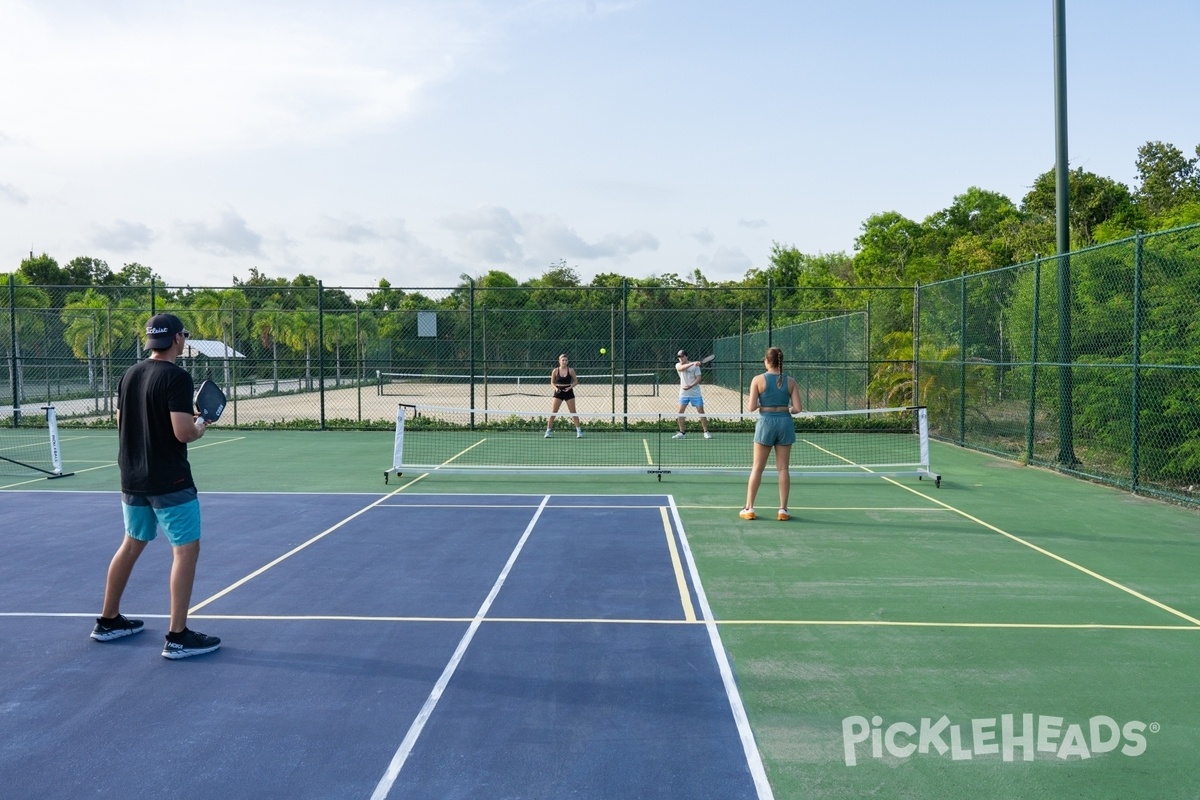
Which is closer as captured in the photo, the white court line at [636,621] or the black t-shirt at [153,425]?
the black t-shirt at [153,425]

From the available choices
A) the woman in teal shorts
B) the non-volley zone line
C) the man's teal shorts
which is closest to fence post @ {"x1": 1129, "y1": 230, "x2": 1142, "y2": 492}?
the woman in teal shorts

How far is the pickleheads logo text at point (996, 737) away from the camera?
417cm

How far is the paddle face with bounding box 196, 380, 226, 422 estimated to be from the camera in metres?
5.43

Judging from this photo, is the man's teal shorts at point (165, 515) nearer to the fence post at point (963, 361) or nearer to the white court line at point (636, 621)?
the white court line at point (636, 621)

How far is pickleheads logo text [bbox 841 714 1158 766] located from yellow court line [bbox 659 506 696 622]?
186cm

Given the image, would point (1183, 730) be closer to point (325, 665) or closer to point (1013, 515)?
point (325, 665)

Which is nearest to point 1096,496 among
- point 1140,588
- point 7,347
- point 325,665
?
point 1140,588

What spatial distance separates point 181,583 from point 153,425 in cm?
91

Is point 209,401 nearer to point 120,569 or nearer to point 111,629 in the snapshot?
point 120,569

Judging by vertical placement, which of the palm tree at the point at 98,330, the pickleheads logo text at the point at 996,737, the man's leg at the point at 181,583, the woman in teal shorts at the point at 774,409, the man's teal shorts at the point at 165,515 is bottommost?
the pickleheads logo text at the point at 996,737

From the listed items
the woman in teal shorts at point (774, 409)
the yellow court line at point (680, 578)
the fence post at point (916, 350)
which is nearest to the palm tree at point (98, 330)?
the fence post at point (916, 350)

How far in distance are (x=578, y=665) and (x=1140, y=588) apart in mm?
4542

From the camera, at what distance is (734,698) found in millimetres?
4797

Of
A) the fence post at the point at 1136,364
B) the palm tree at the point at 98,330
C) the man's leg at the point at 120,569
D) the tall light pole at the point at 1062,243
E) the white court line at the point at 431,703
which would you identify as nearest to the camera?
the white court line at the point at 431,703
